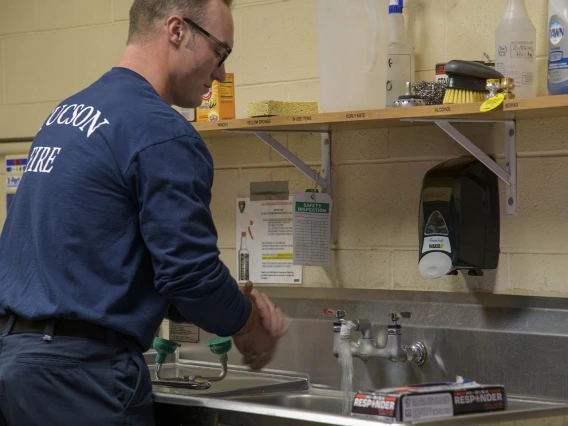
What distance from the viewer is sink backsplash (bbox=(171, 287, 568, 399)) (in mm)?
2045

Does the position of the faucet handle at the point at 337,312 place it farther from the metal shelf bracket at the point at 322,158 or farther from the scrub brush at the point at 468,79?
the scrub brush at the point at 468,79

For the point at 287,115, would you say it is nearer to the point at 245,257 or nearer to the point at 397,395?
the point at 245,257

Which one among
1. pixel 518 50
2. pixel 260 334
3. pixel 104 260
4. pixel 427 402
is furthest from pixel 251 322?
pixel 518 50

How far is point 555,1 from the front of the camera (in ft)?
6.66

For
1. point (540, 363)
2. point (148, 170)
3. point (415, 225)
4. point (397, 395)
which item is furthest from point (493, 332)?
point (148, 170)

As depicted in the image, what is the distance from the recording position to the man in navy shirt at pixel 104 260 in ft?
5.56

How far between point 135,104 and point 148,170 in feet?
0.49

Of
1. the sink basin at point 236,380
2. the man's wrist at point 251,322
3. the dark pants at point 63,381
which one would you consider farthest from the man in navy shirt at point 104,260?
the sink basin at point 236,380

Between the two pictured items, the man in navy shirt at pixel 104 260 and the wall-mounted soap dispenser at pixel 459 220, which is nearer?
the man in navy shirt at pixel 104 260

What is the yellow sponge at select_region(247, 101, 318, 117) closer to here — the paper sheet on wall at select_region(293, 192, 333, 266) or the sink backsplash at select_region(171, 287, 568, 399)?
the paper sheet on wall at select_region(293, 192, 333, 266)

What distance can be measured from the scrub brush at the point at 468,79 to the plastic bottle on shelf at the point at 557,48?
0.37 feet

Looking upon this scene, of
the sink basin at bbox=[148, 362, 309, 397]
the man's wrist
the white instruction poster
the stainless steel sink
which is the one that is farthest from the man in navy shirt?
the white instruction poster

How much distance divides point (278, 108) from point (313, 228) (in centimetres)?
37

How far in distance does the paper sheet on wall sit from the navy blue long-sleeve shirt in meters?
0.72
